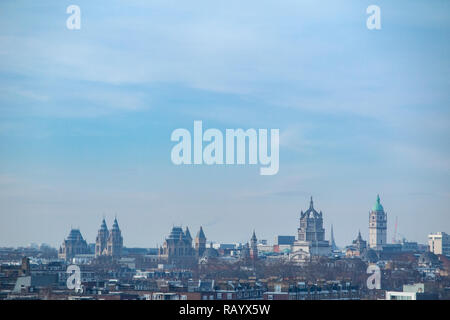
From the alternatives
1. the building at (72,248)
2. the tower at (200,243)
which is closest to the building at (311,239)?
the tower at (200,243)

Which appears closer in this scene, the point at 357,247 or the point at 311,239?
the point at 357,247

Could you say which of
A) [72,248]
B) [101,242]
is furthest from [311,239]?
[72,248]

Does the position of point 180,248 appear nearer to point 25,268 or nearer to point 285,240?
point 285,240

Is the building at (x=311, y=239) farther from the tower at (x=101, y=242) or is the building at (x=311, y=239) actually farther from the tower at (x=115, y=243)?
the tower at (x=101, y=242)

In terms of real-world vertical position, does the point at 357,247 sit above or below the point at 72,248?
above

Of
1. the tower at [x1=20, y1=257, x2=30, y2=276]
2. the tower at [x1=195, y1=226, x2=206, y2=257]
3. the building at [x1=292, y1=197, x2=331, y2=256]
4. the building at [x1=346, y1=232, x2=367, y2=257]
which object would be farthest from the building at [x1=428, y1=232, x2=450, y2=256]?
the tower at [x1=20, y1=257, x2=30, y2=276]
